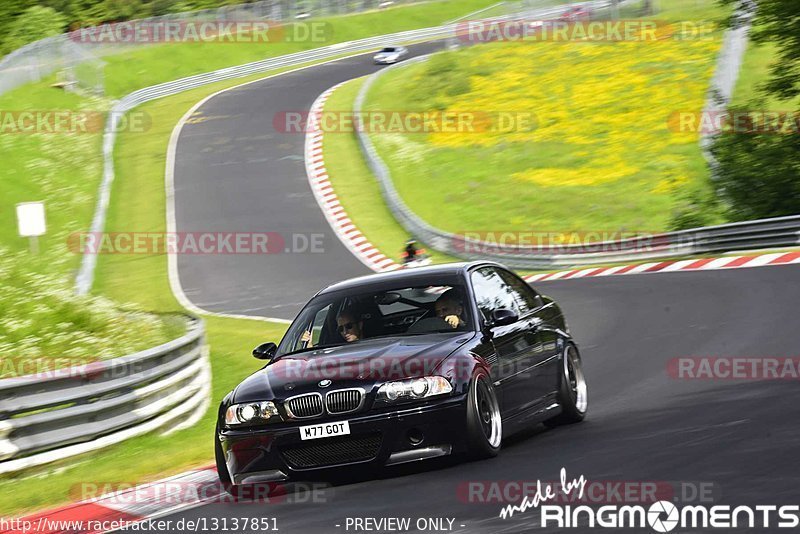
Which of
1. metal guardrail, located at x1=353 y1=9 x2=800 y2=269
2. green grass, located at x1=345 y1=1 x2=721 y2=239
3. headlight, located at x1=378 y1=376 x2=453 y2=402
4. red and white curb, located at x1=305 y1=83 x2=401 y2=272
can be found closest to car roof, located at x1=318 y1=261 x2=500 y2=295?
headlight, located at x1=378 y1=376 x2=453 y2=402

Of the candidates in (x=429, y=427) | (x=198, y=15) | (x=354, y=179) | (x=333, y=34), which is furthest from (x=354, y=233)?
(x=333, y=34)

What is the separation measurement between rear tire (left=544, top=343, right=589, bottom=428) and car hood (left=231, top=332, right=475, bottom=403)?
1500 mm

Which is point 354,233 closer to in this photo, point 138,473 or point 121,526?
point 138,473

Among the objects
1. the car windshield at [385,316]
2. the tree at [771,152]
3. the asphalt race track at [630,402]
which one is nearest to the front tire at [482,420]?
the asphalt race track at [630,402]

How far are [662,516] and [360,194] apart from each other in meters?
33.0

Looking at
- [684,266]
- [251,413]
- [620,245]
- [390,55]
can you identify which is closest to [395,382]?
[251,413]

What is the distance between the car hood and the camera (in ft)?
27.7

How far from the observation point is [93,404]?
11648 mm

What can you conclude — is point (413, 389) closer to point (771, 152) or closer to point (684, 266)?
point (684, 266)

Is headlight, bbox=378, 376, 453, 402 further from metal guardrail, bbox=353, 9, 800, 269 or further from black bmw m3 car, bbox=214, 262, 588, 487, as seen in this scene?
metal guardrail, bbox=353, 9, 800, 269

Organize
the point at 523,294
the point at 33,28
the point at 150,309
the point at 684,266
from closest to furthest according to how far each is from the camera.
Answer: the point at 523,294
the point at 684,266
the point at 150,309
the point at 33,28

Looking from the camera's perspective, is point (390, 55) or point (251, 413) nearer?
point (251, 413)

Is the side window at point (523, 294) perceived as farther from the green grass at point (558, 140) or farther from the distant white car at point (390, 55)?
the distant white car at point (390, 55)

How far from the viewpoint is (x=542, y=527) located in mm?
6512
